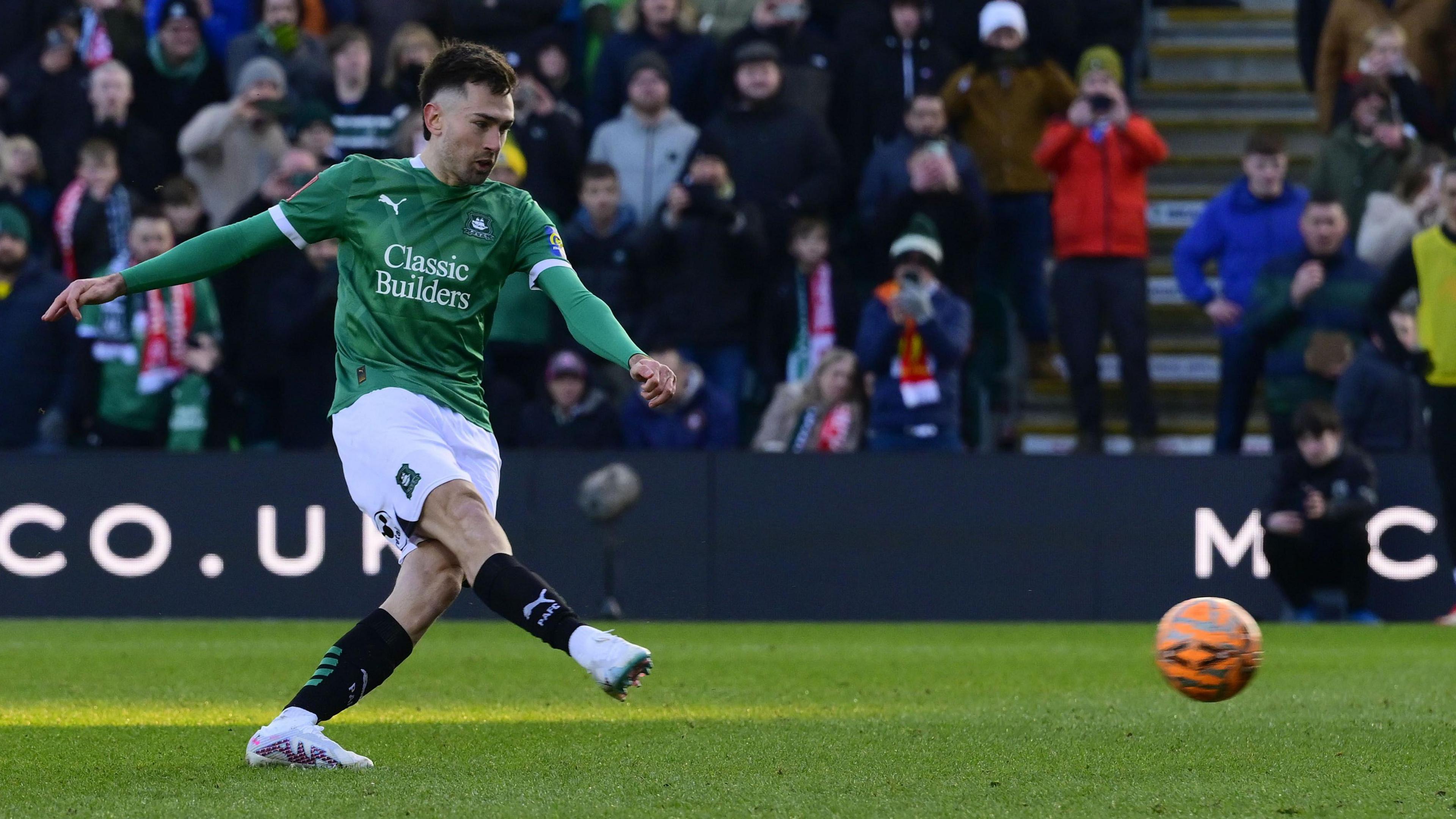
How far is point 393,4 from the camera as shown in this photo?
16250 mm

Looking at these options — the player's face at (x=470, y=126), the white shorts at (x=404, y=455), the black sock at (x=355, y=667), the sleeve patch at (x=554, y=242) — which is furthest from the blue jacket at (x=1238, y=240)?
the black sock at (x=355, y=667)

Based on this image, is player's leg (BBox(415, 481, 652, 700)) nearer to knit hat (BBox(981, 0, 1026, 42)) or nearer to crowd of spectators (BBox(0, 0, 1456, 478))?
crowd of spectators (BBox(0, 0, 1456, 478))

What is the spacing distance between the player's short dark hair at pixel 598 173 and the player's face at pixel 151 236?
271cm

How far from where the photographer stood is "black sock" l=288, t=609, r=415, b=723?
609cm

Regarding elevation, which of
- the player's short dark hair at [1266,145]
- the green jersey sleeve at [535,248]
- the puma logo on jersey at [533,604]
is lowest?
the puma logo on jersey at [533,604]

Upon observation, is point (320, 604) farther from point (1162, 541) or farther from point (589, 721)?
point (589, 721)

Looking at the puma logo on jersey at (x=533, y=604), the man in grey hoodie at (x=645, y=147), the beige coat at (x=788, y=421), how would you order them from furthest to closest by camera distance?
the man in grey hoodie at (x=645, y=147) < the beige coat at (x=788, y=421) < the puma logo on jersey at (x=533, y=604)

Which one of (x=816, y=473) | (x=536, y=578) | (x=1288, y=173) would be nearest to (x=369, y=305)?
(x=536, y=578)

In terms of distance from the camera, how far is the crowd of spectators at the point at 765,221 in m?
14.0

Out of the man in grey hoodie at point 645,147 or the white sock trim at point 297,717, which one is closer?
the white sock trim at point 297,717

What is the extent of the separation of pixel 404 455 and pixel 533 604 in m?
0.59

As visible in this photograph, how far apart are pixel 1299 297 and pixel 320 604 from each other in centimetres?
656

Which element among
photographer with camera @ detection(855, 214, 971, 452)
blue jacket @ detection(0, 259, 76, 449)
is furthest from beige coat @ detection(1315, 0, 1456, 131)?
blue jacket @ detection(0, 259, 76, 449)

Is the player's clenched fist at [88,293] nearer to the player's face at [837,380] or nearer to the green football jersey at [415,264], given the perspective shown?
the green football jersey at [415,264]
